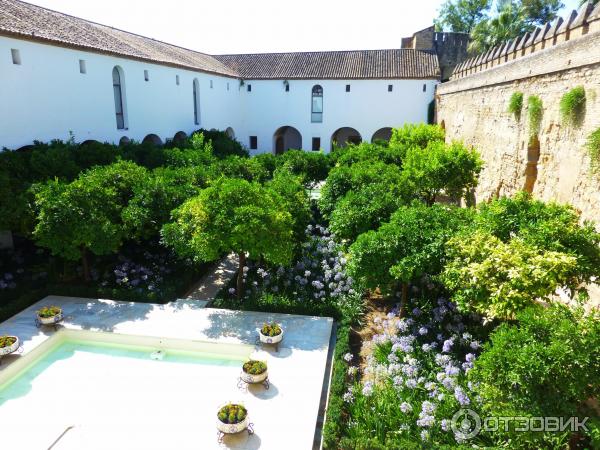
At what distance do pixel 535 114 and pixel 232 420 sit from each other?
9.31 m

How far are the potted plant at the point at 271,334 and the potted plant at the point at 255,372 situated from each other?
2.87 ft

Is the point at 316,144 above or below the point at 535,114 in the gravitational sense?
below

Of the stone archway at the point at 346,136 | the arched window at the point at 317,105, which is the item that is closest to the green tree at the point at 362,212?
the arched window at the point at 317,105

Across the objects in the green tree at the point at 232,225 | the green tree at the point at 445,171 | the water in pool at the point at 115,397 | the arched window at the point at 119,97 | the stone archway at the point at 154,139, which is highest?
the arched window at the point at 119,97

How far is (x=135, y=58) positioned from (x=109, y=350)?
1286 centimetres

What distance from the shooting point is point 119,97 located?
17344mm

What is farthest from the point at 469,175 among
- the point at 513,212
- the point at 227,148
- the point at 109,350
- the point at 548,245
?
the point at 227,148

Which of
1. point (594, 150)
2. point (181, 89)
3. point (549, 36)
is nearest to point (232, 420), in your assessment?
point (594, 150)

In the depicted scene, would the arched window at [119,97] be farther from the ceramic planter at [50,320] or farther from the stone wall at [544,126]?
the stone wall at [544,126]

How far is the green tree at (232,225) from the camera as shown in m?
8.69

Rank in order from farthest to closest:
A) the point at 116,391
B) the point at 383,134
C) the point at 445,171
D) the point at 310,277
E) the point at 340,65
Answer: the point at 383,134 < the point at 340,65 < the point at 445,171 < the point at 310,277 < the point at 116,391

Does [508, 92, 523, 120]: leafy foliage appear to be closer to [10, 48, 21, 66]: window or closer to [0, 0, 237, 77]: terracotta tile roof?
[0, 0, 237, 77]: terracotta tile roof

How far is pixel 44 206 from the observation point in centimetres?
962

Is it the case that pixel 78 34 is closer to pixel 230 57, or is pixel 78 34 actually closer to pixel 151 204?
pixel 151 204
